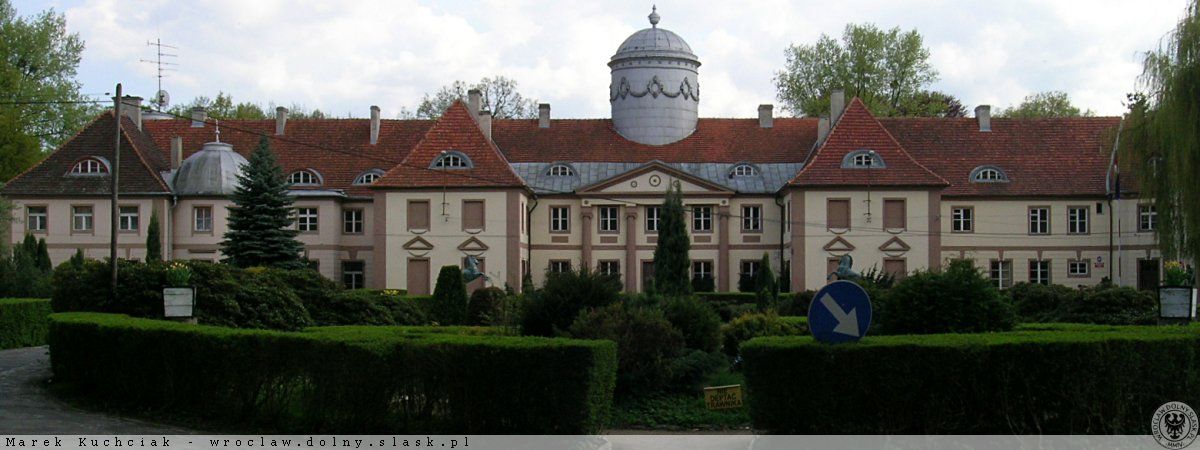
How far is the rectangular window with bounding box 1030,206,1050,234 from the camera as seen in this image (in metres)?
52.8

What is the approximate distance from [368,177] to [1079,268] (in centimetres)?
2780

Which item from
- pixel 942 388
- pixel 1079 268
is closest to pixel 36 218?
pixel 1079 268

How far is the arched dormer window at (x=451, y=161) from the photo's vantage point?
50.2m

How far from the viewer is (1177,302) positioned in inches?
849

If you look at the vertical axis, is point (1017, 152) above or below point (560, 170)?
above

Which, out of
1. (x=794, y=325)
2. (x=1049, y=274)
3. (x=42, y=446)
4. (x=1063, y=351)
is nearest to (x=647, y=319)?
(x=794, y=325)

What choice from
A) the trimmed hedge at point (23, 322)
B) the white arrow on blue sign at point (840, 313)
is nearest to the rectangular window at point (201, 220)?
the trimmed hedge at point (23, 322)

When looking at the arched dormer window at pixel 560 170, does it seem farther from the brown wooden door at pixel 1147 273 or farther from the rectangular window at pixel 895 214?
the brown wooden door at pixel 1147 273

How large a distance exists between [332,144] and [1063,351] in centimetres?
4460

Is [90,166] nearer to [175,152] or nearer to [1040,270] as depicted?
[175,152]

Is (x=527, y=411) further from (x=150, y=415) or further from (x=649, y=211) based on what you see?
(x=649, y=211)

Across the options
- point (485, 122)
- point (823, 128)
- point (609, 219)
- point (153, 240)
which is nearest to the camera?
point (153, 240)

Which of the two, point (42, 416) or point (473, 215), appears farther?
point (473, 215)

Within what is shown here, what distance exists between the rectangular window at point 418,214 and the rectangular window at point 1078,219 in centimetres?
2446
